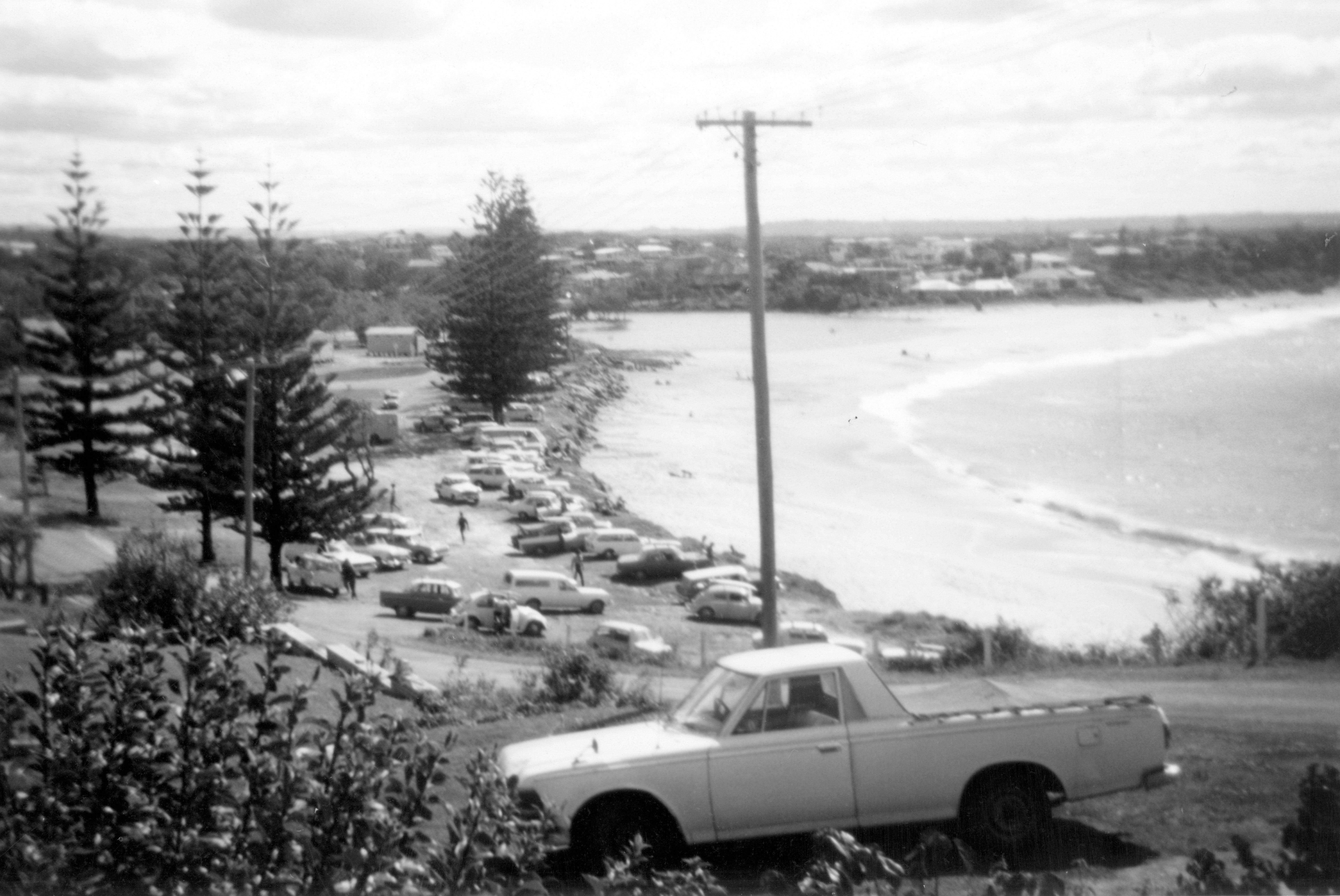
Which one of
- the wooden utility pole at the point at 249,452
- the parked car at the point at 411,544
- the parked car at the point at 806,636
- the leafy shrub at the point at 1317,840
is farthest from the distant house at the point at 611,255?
the leafy shrub at the point at 1317,840

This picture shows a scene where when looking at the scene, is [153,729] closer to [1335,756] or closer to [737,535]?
[1335,756]

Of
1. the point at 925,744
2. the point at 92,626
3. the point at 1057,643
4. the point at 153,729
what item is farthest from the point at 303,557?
the point at 153,729

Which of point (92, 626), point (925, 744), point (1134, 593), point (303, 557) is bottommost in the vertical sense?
point (1134, 593)

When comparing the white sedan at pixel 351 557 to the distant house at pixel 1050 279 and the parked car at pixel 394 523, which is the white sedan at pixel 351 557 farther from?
the distant house at pixel 1050 279

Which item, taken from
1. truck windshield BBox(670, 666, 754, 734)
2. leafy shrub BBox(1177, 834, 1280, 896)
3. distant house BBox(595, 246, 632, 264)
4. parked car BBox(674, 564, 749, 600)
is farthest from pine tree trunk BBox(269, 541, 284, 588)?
leafy shrub BBox(1177, 834, 1280, 896)

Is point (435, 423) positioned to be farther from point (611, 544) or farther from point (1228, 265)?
point (1228, 265)

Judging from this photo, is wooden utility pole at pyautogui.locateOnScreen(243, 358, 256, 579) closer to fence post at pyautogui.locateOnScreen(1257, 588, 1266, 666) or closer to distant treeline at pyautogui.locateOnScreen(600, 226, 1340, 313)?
distant treeline at pyautogui.locateOnScreen(600, 226, 1340, 313)
